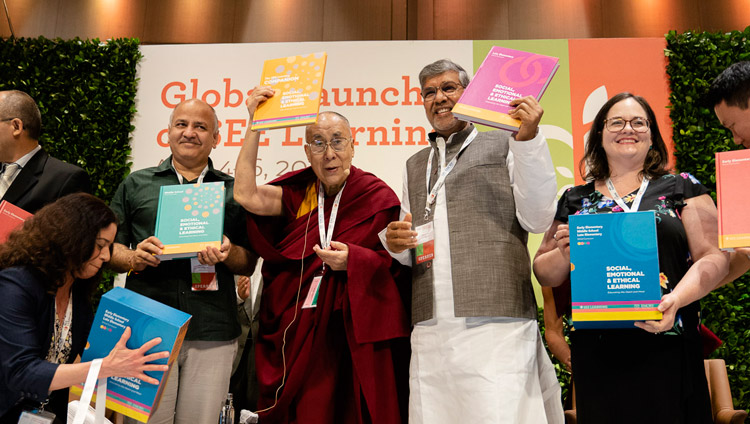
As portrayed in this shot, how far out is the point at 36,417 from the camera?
2145 mm

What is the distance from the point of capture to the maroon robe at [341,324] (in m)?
2.58

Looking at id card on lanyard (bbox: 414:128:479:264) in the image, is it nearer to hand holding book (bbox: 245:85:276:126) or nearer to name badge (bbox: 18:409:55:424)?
hand holding book (bbox: 245:85:276:126)

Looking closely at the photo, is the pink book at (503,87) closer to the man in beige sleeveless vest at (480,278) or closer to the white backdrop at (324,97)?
the man in beige sleeveless vest at (480,278)

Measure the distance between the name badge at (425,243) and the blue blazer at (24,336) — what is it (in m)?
1.30

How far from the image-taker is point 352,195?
2.86m

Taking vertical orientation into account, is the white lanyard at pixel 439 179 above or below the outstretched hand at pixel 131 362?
above

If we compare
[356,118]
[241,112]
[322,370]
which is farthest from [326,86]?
[322,370]

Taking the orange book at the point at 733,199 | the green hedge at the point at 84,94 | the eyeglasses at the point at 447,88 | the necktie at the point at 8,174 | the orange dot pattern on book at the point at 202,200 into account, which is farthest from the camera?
the green hedge at the point at 84,94

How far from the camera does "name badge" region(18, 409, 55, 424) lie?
2.14m

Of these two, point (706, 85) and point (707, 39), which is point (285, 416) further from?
point (707, 39)

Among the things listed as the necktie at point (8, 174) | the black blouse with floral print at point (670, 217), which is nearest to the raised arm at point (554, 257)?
the black blouse with floral print at point (670, 217)

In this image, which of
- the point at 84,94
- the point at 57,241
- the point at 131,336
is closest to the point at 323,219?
the point at 131,336

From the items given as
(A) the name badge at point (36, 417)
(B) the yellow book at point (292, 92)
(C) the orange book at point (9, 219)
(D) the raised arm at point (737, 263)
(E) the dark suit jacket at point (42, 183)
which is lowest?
(A) the name badge at point (36, 417)

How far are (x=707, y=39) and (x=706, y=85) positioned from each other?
35cm
